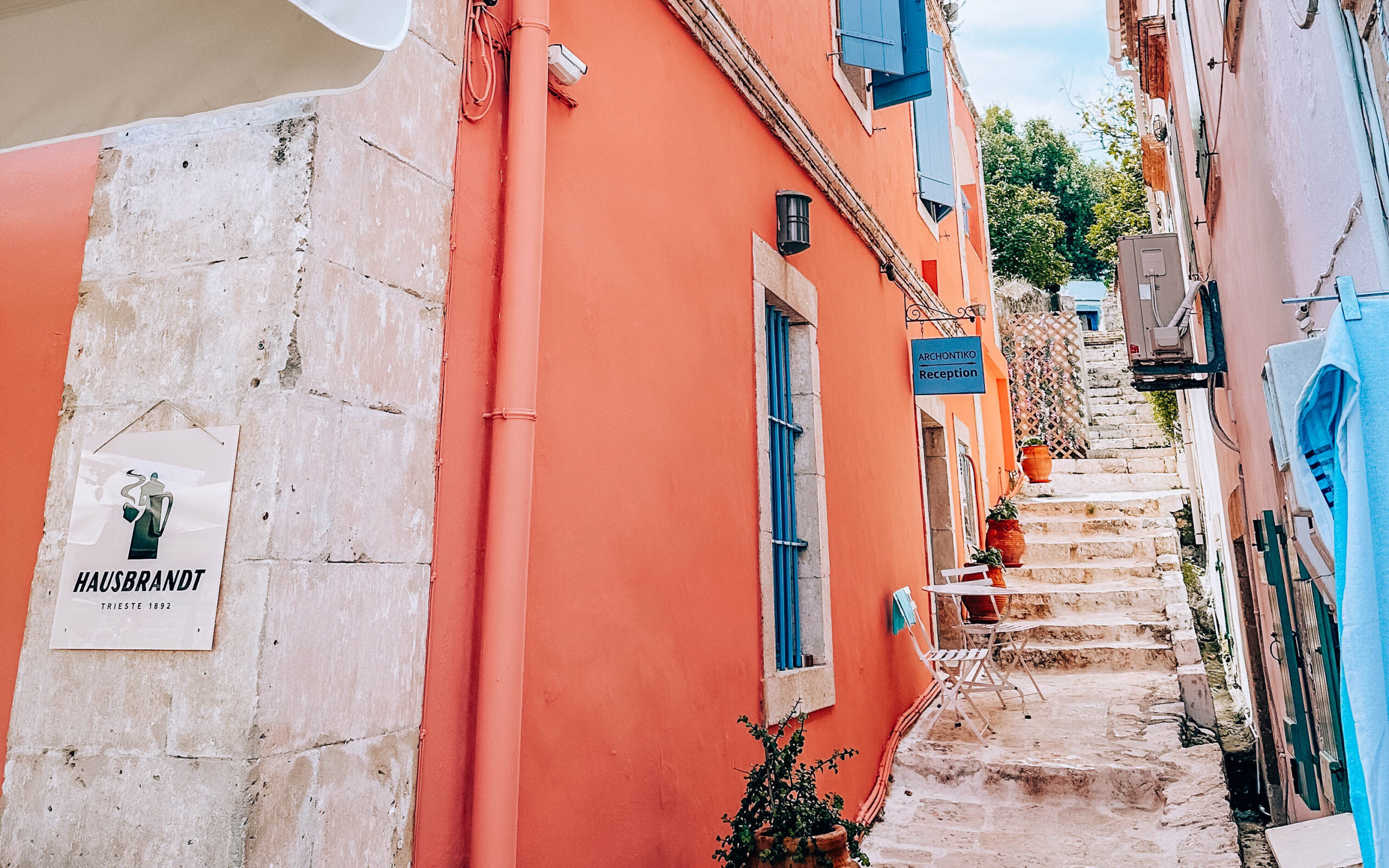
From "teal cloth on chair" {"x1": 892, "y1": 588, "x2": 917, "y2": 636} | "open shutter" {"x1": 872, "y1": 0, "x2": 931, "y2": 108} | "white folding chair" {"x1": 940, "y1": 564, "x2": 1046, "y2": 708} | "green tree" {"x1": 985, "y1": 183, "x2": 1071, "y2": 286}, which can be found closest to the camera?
"teal cloth on chair" {"x1": 892, "y1": 588, "x2": 917, "y2": 636}

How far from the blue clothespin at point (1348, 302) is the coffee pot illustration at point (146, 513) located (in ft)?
7.54

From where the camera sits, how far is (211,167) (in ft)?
7.23

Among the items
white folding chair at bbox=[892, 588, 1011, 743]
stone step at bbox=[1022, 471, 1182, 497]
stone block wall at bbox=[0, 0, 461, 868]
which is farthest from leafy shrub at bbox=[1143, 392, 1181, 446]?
stone block wall at bbox=[0, 0, 461, 868]

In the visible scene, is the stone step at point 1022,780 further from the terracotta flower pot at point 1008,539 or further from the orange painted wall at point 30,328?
the orange painted wall at point 30,328

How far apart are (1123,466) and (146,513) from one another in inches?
554

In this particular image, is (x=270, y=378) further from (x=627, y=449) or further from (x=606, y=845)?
(x=606, y=845)

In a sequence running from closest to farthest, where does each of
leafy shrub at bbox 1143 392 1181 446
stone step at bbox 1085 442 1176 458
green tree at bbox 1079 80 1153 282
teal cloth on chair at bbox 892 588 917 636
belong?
teal cloth on chair at bbox 892 588 917 636, green tree at bbox 1079 80 1153 282, leafy shrub at bbox 1143 392 1181 446, stone step at bbox 1085 442 1176 458

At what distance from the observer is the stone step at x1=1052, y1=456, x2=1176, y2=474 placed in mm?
13750

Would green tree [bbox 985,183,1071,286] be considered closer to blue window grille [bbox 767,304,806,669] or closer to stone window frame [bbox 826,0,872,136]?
stone window frame [bbox 826,0,872,136]

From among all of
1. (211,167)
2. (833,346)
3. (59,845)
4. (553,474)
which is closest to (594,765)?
(553,474)

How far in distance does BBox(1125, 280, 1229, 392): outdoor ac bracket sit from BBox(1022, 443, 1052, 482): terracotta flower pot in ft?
26.7

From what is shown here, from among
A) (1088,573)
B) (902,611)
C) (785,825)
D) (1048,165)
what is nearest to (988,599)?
(1088,573)

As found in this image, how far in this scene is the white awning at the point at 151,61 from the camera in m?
1.98

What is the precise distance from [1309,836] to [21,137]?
383cm
